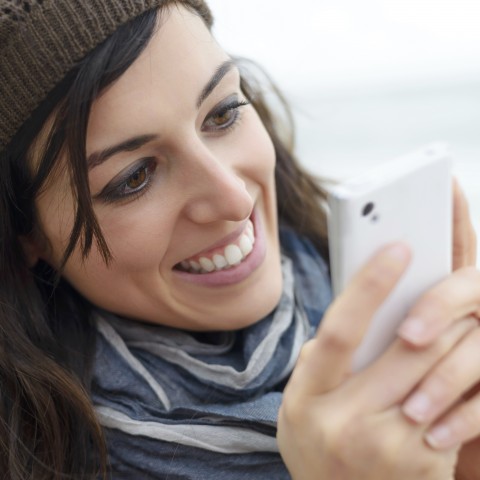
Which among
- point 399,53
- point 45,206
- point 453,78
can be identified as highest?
point 45,206

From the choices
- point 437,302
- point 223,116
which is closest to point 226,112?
point 223,116

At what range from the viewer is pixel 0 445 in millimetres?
894

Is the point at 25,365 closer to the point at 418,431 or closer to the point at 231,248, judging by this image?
the point at 231,248

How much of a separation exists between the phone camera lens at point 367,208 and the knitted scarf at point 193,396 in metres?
0.48

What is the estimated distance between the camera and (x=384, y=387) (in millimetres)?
522

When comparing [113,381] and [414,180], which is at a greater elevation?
[414,180]

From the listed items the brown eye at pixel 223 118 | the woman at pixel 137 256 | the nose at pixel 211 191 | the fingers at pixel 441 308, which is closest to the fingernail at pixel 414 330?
the fingers at pixel 441 308

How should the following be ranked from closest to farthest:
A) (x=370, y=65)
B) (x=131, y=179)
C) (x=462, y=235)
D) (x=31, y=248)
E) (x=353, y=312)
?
(x=353, y=312)
(x=462, y=235)
(x=131, y=179)
(x=31, y=248)
(x=370, y=65)

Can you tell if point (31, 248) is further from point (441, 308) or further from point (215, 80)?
point (441, 308)

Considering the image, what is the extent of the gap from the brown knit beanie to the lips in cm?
28

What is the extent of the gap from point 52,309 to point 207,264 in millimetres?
268

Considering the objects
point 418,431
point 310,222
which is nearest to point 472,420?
point 418,431

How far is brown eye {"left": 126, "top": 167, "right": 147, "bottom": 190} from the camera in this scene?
827mm

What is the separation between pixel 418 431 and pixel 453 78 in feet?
5.11
